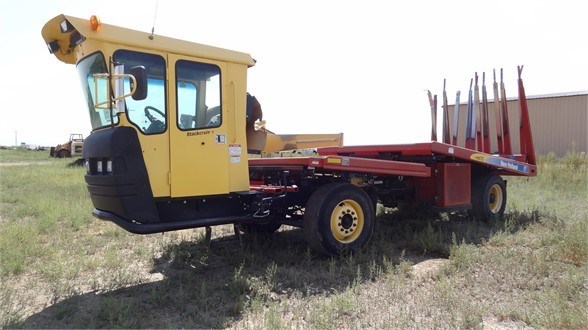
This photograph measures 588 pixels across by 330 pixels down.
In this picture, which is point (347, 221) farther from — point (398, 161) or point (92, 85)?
point (92, 85)

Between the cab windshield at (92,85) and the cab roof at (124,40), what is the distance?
0.24 m

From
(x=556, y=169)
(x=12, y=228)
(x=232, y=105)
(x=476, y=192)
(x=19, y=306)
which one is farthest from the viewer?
(x=556, y=169)

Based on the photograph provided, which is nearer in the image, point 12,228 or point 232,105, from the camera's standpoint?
point 232,105

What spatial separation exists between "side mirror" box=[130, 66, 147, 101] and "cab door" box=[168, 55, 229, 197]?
20.6 inches

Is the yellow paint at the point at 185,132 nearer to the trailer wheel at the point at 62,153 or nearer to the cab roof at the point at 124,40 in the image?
the cab roof at the point at 124,40

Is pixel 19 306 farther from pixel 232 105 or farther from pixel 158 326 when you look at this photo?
pixel 232 105

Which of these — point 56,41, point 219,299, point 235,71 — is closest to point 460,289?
point 219,299

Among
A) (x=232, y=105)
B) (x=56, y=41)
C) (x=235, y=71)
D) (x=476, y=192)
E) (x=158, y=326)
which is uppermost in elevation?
(x=56, y=41)

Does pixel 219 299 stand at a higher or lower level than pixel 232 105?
lower

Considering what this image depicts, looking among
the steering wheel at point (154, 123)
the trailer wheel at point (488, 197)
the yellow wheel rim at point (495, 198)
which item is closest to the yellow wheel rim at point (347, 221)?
the steering wheel at point (154, 123)

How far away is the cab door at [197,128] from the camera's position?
4.98 m

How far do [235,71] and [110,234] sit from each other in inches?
148

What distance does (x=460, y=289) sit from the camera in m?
4.69

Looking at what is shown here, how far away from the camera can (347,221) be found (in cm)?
595
